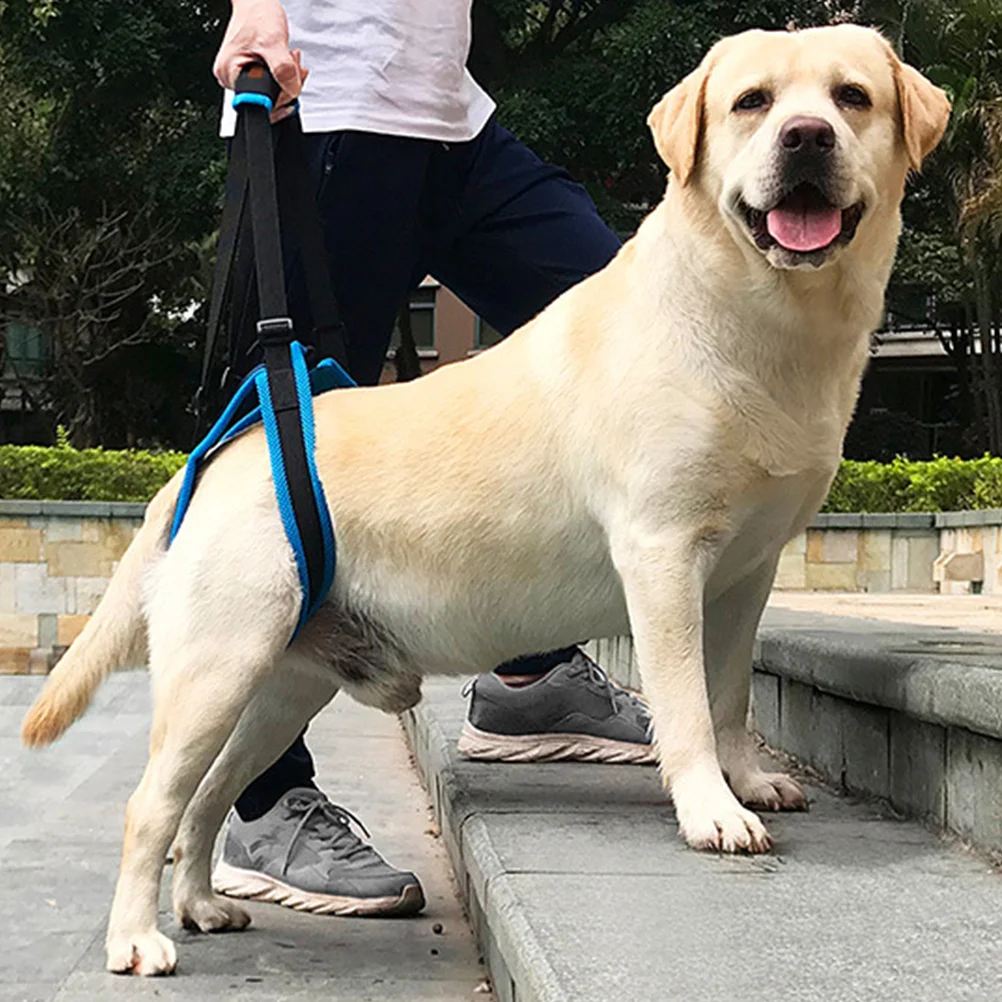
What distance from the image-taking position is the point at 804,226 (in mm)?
2170

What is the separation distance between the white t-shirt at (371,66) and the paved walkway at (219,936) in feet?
5.25

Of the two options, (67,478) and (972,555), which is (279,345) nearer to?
(972,555)

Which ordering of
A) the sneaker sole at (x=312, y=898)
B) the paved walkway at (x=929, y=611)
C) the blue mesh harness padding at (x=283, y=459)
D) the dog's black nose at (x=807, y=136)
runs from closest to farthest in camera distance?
the dog's black nose at (x=807, y=136) < the blue mesh harness padding at (x=283, y=459) < the sneaker sole at (x=312, y=898) < the paved walkway at (x=929, y=611)

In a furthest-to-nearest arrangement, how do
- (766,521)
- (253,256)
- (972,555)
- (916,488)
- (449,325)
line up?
(449,325) < (916,488) < (972,555) < (253,256) < (766,521)

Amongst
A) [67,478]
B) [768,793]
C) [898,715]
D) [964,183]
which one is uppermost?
[964,183]

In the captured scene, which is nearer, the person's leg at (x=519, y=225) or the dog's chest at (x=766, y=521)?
the dog's chest at (x=766, y=521)

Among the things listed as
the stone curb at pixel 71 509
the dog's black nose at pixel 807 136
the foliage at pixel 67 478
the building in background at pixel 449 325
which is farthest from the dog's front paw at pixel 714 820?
the building in background at pixel 449 325

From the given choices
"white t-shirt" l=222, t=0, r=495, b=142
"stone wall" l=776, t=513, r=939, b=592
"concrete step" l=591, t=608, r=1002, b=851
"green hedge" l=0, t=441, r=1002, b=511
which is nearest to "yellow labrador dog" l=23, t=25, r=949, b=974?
"concrete step" l=591, t=608, r=1002, b=851

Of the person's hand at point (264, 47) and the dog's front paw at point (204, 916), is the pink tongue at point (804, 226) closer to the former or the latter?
the person's hand at point (264, 47)

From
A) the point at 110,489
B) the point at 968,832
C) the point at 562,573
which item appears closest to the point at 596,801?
the point at 562,573

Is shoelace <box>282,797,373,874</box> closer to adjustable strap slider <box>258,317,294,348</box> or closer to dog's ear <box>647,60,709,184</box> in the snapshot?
adjustable strap slider <box>258,317,294,348</box>

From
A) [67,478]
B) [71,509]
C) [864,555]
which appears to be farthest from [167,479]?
[864,555]

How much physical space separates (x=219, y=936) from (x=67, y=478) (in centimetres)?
952

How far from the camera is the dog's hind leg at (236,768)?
253 cm
